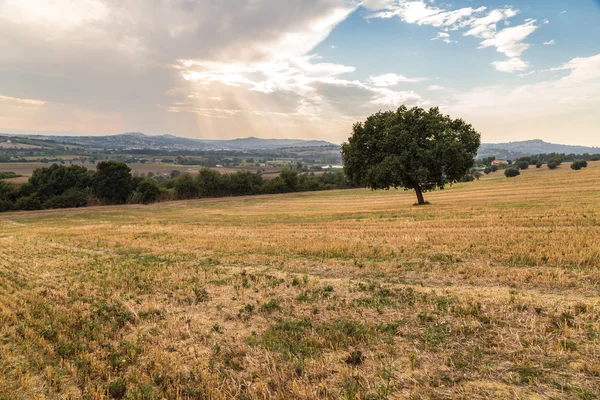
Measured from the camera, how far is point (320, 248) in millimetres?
17141

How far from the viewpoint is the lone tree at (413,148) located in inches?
1362

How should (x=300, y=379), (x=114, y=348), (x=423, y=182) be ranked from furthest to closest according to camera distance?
(x=423, y=182)
(x=114, y=348)
(x=300, y=379)

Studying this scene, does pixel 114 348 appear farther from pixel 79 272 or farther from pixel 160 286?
pixel 79 272

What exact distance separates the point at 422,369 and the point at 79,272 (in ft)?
51.3

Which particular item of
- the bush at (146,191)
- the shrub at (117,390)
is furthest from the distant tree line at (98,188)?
the shrub at (117,390)

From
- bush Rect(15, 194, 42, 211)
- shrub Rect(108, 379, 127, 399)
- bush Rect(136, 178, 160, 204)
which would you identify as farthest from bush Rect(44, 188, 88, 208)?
shrub Rect(108, 379, 127, 399)

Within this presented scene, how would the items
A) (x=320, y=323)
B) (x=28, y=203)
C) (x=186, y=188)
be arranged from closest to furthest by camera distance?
(x=320, y=323) < (x=28, y=203) < (x=186, y=188)

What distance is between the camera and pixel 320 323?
834cm

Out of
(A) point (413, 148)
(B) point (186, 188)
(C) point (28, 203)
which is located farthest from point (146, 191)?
(A) point (413, 148)

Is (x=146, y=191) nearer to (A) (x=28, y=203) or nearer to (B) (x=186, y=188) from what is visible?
(B) (x=186, y=188)

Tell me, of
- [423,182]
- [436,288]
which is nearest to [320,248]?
[436,288]

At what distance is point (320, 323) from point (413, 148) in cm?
3088

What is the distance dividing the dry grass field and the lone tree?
1896 centimetres

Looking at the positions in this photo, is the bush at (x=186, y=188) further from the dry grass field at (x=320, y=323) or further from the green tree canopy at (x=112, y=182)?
the dry grass field at (x=320, y=323)
